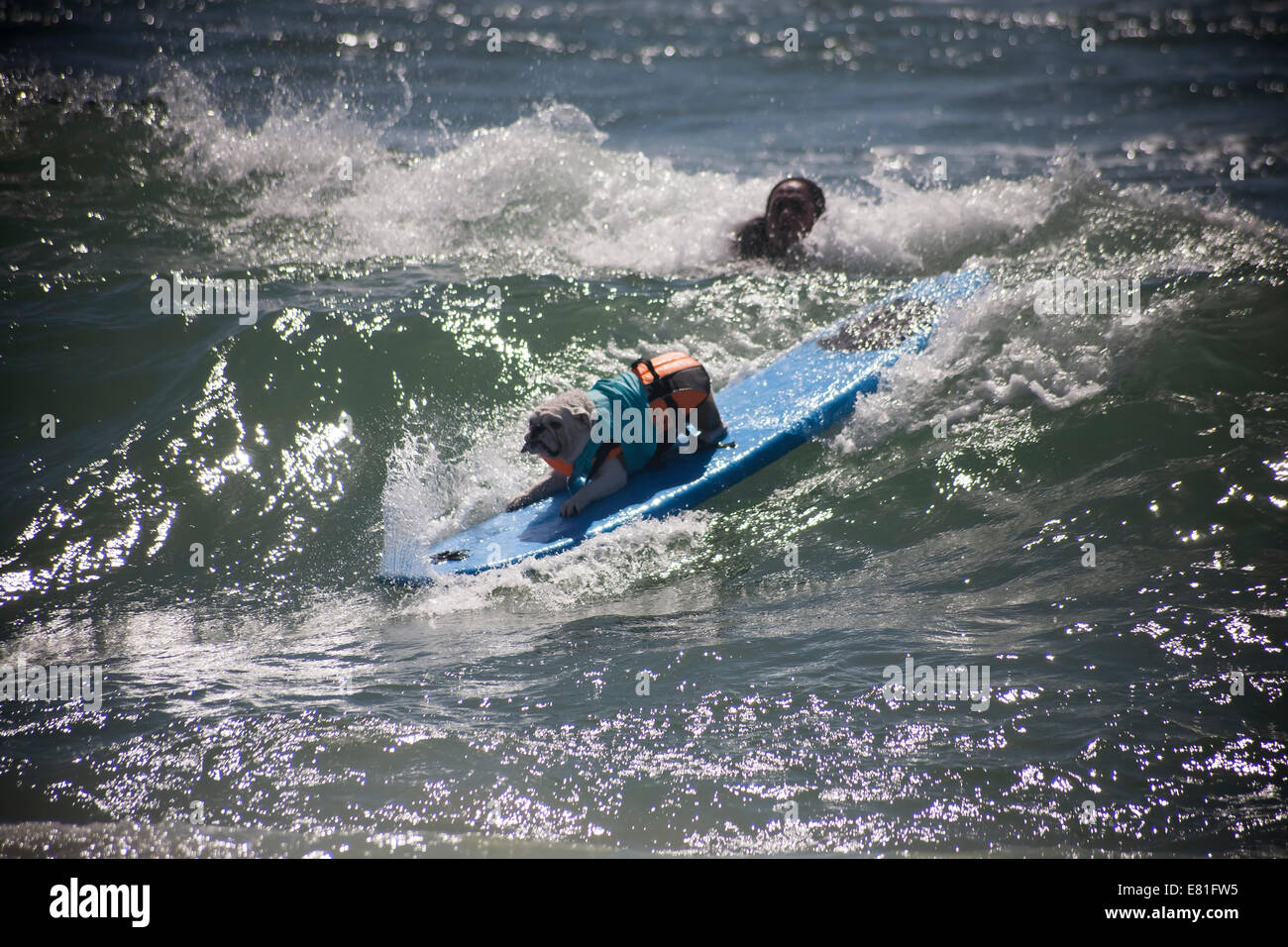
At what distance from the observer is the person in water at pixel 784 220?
906cm

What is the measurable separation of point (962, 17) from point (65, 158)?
19.3 meters

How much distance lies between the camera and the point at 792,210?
9086 mm

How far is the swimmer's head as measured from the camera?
905 cm
